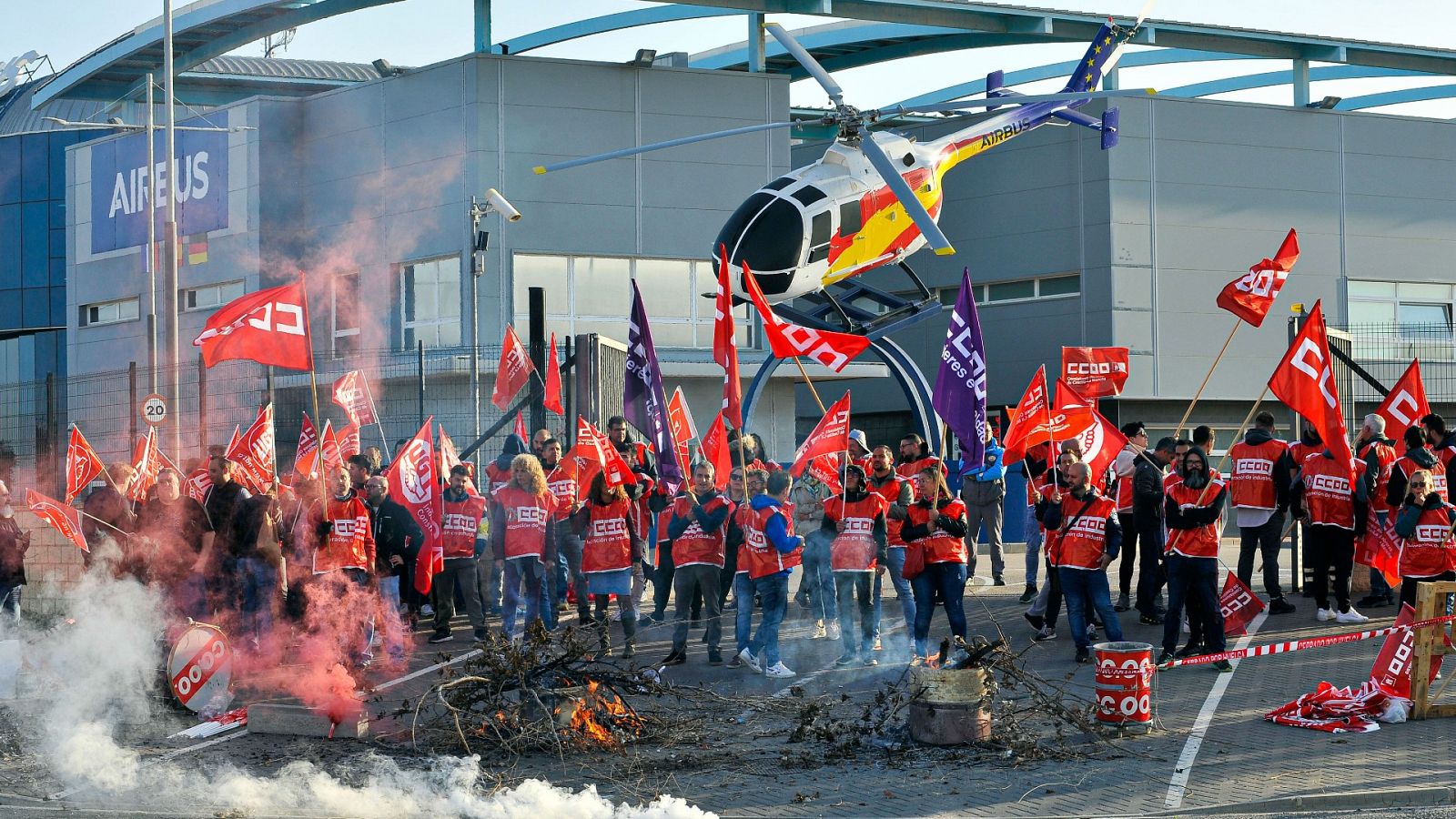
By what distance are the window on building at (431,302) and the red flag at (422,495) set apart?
51.5 ft

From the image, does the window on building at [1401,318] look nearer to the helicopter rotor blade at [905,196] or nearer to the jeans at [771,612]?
the helicopter rotor blade at [905,196]

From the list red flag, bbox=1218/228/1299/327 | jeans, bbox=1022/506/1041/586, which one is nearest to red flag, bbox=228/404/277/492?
jeans, bbox=1022/506/1041/586

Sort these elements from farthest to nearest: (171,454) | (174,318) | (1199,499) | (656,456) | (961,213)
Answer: (961,213) < (174,318) < (171,454) < (656,456) < (1199,499)

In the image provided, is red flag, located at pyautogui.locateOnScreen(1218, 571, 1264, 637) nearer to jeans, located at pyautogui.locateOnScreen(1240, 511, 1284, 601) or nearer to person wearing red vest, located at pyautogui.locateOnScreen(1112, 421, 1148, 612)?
jeans, located at pyautogui.locateOnScreen(1240, 511, 1284, 601)

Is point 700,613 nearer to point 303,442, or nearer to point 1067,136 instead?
point 303,442

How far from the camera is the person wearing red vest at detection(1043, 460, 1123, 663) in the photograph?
11945 mm

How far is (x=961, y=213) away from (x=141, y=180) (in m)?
19.6

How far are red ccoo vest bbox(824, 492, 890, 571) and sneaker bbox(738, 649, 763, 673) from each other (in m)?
1.05

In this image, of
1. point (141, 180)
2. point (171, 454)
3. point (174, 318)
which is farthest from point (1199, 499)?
point (141, 180)

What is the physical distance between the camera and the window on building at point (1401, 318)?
116ft

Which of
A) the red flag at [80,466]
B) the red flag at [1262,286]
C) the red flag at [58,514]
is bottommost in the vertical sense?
the red flag at [58,514]

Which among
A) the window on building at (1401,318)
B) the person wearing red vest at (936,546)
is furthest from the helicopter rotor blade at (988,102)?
the window on building at (1401,318)

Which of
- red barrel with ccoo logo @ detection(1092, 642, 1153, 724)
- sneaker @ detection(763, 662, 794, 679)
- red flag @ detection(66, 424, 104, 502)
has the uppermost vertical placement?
red flag @ detection(66, 424, 104, 502)

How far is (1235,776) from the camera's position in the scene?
845cm
